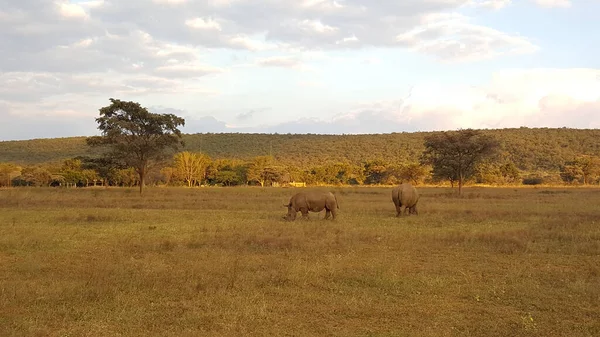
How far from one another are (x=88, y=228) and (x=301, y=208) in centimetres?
847

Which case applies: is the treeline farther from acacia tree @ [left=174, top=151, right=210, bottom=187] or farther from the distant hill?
the distant hill

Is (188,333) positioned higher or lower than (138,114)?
lower

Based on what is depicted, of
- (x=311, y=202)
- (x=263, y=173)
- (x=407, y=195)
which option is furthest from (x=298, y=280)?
(x=263, y=173)

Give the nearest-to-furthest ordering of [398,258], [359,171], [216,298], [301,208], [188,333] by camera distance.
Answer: [188,333] < [216,298] < [398,258] < [301,208] < [359,171]

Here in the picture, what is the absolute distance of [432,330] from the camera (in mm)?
6695

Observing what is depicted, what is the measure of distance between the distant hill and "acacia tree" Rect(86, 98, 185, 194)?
4654 centimetres

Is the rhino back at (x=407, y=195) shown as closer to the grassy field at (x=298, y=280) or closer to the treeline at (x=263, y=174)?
the grassy field at (x=298, y=280)

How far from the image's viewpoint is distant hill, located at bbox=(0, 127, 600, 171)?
284 ft

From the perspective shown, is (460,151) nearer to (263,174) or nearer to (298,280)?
(263,174)

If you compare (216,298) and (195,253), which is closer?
(216,298)

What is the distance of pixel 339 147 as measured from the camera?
348 ft

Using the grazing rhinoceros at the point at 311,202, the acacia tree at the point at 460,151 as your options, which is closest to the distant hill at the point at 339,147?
the acacia tree at the point at 460,151

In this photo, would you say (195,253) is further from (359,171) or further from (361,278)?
(359,171)

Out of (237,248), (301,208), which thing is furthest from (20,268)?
(301,208)
